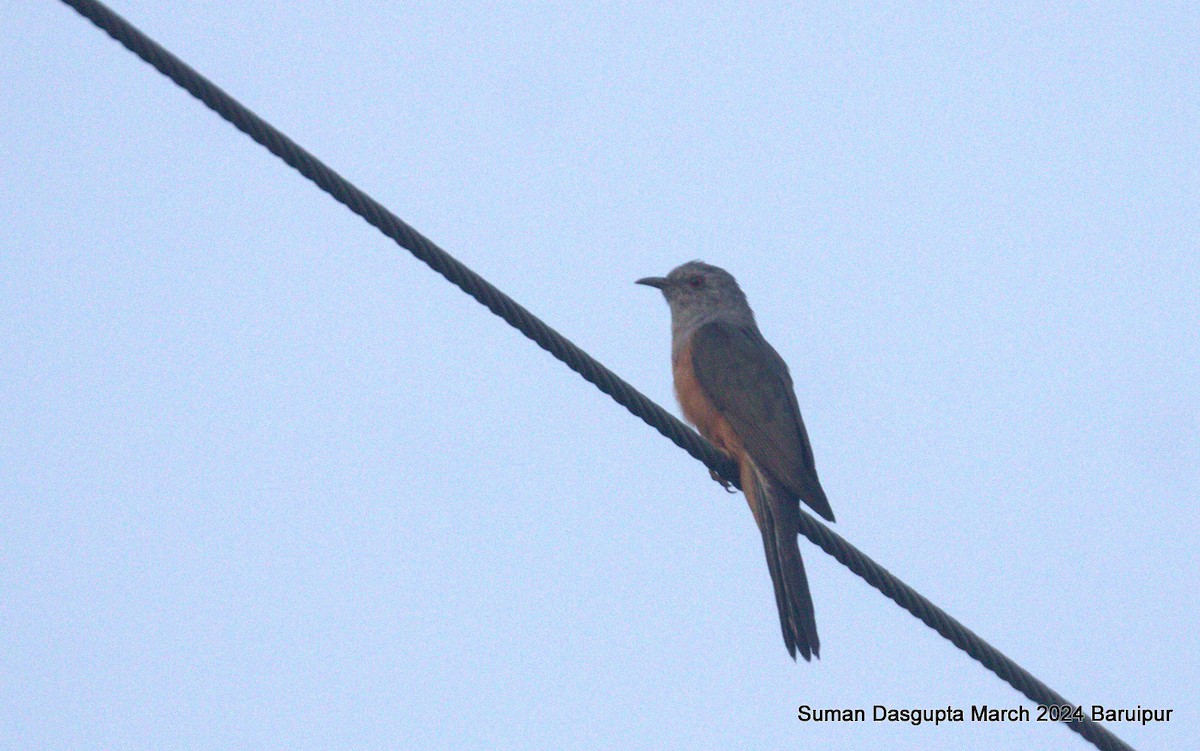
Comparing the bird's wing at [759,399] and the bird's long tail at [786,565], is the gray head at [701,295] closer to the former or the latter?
the bird's wing at [759,399]

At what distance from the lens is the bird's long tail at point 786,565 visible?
5835 millimetres

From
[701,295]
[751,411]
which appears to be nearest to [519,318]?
[751,411]

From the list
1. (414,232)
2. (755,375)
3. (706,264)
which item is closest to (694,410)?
(755,375)

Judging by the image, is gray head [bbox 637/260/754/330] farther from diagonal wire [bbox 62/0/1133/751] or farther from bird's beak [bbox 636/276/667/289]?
diagonal wire [bbox 62/0/1133/751]

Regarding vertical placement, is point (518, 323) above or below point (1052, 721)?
above

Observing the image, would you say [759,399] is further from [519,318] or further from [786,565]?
[519,318]

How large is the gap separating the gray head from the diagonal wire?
10.8ft

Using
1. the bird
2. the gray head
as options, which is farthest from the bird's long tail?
the gray head

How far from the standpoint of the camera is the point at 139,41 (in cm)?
363

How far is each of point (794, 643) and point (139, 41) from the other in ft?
11.9

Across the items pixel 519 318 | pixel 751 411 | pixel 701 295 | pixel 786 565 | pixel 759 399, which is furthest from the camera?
pixel 701 295

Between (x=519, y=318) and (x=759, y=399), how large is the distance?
3089 mm

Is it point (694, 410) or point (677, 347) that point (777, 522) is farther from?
point (677, 347)

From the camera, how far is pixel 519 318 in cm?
435
